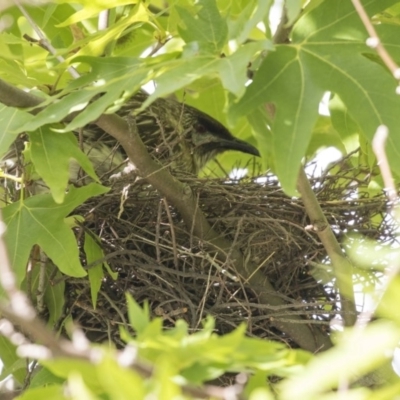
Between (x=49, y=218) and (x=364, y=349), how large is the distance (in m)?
1.46

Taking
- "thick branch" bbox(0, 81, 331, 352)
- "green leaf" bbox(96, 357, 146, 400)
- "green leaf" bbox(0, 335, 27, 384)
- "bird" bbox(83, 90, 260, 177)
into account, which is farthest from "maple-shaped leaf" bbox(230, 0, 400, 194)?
"green leaf" bbox(0, 335, 27, 384)

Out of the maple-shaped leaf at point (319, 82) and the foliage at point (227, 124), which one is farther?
the maple-shaped leaf at point (319, 82)

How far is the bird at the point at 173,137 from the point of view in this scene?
9.65 ft

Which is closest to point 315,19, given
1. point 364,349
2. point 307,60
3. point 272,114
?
point 307,60

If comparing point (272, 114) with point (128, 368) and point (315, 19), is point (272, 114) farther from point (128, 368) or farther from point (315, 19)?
point (128, 368)

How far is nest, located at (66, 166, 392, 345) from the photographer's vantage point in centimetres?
258

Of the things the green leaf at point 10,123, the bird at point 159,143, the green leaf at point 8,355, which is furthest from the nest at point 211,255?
the green leaf at point 10,123

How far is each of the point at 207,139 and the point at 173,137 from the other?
1.96ft

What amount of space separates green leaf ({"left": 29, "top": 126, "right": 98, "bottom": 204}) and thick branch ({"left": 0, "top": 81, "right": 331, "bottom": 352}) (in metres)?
0.15

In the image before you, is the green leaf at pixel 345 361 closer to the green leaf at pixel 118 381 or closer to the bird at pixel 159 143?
the green leaf at pixel 118 381

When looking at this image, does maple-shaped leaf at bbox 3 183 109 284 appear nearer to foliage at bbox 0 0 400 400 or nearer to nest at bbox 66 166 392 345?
foliage at bbox 0 0 400 400

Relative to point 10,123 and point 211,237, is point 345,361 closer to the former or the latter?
point 10,123

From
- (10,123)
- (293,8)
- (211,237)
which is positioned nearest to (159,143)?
(211,237)

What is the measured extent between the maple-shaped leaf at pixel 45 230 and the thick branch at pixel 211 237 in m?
0.15
